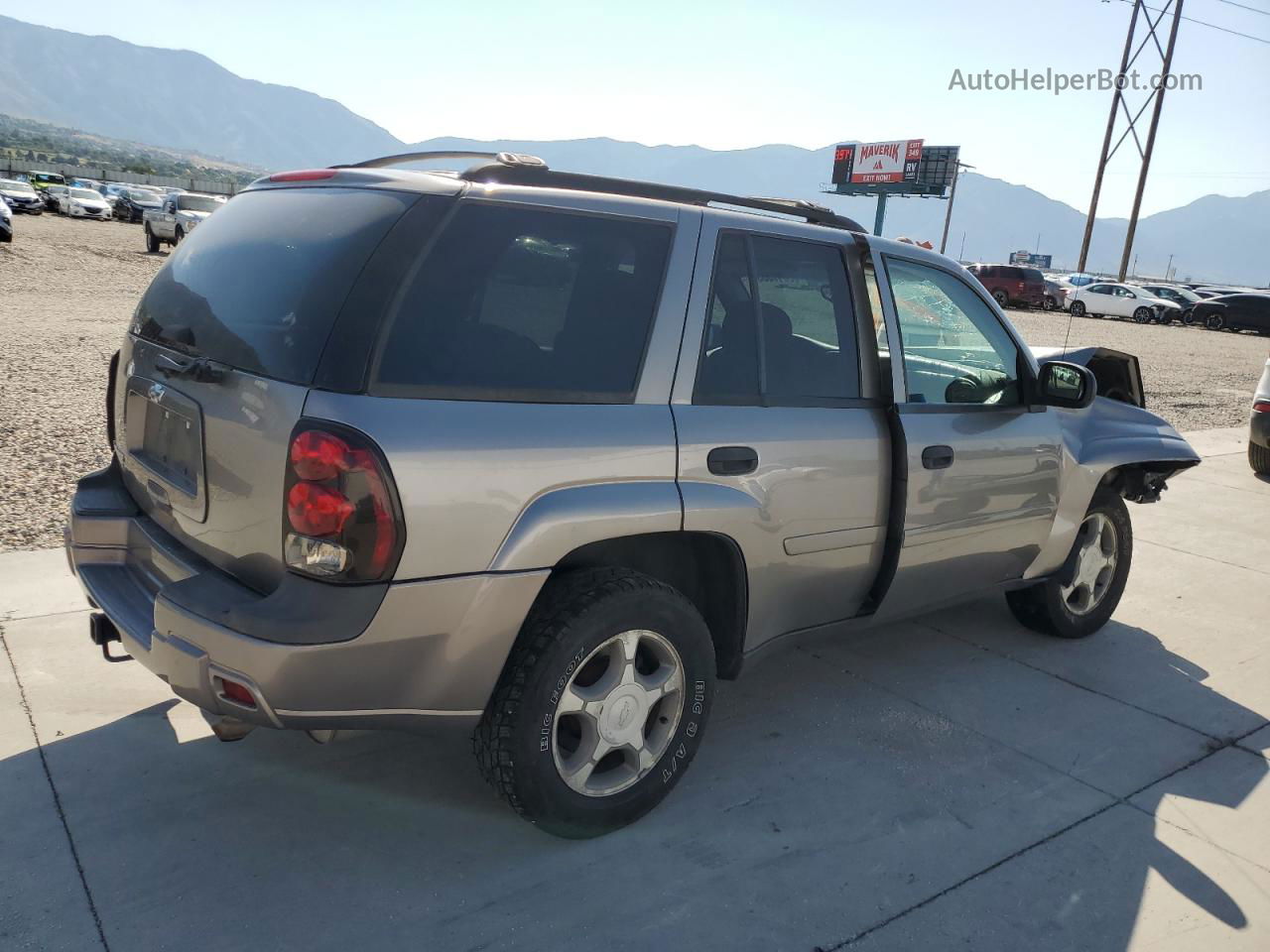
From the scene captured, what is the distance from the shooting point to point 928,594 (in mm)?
4086

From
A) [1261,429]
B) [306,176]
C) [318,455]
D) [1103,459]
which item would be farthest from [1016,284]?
[318,455]

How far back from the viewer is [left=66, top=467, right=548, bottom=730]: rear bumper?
2443 millimetres

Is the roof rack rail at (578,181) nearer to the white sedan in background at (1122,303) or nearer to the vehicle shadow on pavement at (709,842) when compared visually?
the vehicle shadow on pavement at (709,842)

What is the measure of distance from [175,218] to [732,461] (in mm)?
27228

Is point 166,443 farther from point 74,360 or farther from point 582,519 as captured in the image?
point 74,360

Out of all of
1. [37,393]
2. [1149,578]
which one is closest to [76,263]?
[37,393]

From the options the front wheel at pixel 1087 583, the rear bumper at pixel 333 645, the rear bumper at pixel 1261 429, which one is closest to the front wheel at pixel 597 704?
the rear bumper at pixel 333 645

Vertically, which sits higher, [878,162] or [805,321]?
[878,162]

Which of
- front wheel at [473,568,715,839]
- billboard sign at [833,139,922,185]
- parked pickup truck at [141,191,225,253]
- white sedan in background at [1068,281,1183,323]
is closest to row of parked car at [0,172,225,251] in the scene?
parked pickup truck at [141,191,225,253]

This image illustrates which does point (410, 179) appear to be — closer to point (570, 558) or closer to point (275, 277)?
point (275, 277)

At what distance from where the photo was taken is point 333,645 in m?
2.44

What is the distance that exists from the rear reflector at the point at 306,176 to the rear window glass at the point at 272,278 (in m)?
0.05

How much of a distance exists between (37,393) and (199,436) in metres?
7.16

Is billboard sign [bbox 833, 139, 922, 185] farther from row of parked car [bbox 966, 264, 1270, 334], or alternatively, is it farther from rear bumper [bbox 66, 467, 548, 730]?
rear bumper [bbox 66, 467, 548, 730]
